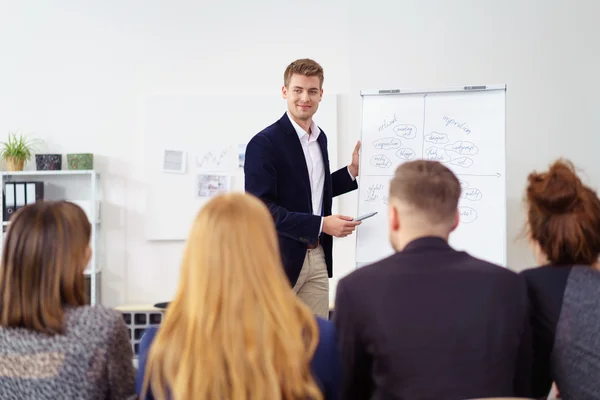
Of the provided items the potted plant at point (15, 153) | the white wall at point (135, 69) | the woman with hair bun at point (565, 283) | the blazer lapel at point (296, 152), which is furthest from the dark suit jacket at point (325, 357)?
the potted plant at point (15, 153)

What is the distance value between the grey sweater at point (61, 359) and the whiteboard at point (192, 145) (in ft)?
9.13

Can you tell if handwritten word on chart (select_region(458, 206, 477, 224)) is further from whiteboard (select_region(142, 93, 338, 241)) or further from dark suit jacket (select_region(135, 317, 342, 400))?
dark suit jacket (select_region(135, 317, 342, 400))

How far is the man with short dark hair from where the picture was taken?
1340 mm

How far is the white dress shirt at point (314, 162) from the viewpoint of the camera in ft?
9.46

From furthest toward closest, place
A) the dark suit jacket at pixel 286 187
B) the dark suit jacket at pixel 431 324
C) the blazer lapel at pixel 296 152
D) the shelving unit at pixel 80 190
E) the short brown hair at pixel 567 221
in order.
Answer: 1. the shelving unit at pixel 80 190
2. the blazer lapel at pixel 296 152
3. the dark suit jacket at pixel 286 187
4. the short brown hair at pixel 567 221
5. the dark suit jacket at pixel 431 324

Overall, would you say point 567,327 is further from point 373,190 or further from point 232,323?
point 373,190

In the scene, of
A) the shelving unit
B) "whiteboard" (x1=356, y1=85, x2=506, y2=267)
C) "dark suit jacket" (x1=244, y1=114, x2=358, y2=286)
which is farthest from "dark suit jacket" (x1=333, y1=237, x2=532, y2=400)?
the shelving unit

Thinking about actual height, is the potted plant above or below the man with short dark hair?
above

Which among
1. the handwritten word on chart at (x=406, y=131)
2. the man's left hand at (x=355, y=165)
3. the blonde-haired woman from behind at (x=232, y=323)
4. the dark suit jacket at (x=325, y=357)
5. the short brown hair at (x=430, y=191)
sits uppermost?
the handwritten word on chart at (x=406, y=131)

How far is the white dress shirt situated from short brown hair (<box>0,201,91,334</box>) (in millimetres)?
1554

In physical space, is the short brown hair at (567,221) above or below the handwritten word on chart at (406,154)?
below

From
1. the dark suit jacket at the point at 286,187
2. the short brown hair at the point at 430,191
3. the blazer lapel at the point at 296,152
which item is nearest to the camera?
the short brown hair at the point at 430,191

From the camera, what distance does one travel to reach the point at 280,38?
4.20m

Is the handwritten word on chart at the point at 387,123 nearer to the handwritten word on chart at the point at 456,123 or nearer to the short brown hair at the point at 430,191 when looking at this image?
the handwritten word on chart at the point at 456,123
